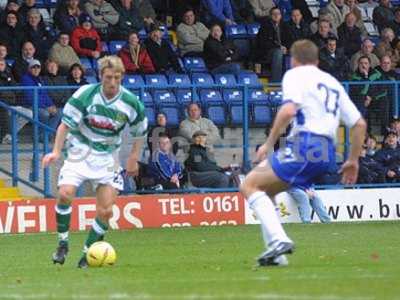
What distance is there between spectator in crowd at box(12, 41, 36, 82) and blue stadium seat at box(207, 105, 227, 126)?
3109 millimetres

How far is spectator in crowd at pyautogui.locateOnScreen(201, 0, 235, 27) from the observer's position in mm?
26453

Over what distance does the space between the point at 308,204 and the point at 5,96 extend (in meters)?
5.23

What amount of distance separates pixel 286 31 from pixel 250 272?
46.1 feet

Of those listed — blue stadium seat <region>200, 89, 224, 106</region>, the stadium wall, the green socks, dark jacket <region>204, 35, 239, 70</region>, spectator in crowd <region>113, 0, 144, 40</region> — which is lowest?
the stadium wall

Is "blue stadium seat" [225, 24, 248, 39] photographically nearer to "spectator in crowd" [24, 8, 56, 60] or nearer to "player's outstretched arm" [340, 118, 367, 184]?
"spectator in crowd" [24, 8, 56, 60]

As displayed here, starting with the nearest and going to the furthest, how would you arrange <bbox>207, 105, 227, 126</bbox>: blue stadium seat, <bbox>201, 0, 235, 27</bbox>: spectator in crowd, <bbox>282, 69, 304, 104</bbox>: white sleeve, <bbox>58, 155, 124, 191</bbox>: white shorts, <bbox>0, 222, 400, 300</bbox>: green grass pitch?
<bbox>0, 222, 400, 300</bbox>: green grass pitch → <bbox>282, 69, 304, 104</bbox>: white sleeve → <bbox>58, 155, 124, 191</bbox>: white shorts → <bbox>207, 105, 227, 126</bbox>: blue stadium seat → <bbox>201, 0, 235, 27</bbox>: spectator in crowd

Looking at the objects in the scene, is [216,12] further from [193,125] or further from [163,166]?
[163,166]

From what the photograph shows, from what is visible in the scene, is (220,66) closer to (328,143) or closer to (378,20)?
(378,20)

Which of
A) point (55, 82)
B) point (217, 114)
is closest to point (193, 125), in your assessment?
point (217, 114)

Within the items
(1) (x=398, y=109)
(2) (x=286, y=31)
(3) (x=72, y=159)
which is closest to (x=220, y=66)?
(2) (x=286, y=31)

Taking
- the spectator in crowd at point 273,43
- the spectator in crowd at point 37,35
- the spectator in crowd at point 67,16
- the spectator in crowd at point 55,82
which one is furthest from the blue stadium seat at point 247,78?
the spectator in crowd at point 55,82

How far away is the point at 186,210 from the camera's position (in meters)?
22.2

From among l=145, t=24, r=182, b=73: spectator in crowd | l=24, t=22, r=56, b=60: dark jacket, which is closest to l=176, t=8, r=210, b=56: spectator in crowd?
l=145, t=24, r=182, b=73: spectator in crowd

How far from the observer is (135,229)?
2138 cm
